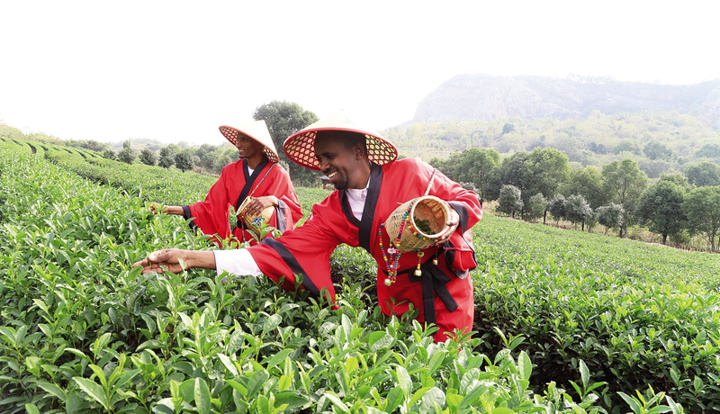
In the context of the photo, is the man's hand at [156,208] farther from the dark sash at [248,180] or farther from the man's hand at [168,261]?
the man's hand at [168,261]

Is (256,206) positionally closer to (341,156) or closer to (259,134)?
(259,134)

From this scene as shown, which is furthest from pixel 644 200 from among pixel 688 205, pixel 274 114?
pixel 274 114

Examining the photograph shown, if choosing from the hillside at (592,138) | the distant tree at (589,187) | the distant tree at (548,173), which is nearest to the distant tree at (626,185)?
the distant tree at (589,187)

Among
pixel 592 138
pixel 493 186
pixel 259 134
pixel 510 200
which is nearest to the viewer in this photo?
pixel 259 134

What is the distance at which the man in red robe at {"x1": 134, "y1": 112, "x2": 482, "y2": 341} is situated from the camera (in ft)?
5.90

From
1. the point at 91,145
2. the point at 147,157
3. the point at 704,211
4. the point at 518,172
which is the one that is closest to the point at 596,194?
the point at 518,172

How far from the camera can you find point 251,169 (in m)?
3.42

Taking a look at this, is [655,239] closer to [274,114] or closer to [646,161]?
[274,114]

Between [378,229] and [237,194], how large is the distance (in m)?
1.98

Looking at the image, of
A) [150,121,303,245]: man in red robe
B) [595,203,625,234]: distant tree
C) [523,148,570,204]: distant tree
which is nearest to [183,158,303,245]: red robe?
[150,121,303,245]: man in red robe

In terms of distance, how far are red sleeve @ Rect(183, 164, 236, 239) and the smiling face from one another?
183 cm

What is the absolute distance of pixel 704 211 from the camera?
26.7 meters

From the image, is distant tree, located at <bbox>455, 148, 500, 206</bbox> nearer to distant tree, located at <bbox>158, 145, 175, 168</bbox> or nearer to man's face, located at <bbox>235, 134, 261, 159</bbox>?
distant tree, located at <bbox>158, 145, 175, 168</bbox>

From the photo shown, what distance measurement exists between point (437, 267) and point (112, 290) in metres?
1.55
